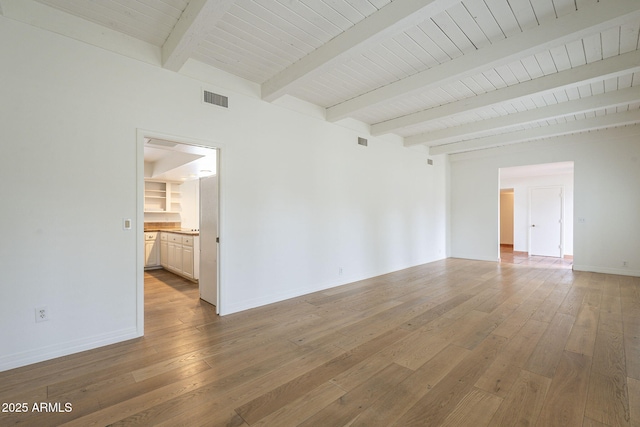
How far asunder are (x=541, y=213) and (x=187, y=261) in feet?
33.7

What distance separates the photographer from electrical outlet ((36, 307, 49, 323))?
2492 millimetres

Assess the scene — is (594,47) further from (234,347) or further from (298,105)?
(234,347)

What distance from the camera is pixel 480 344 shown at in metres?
2.82

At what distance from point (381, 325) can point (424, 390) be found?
1.23 m

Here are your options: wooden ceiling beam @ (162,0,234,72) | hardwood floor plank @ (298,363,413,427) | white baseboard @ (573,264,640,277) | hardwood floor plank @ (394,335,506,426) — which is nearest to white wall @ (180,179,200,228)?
wooden ceiling beam @ (162,0,234,72)

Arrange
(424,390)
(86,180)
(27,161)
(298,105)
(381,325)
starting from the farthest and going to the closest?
(298,105) → (381,325) → (86,180) → (27,161) → (424,390)

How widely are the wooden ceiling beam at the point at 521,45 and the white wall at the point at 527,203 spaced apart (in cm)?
773

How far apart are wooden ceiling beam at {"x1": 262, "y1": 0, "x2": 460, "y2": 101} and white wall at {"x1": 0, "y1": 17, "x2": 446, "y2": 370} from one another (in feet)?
2.88

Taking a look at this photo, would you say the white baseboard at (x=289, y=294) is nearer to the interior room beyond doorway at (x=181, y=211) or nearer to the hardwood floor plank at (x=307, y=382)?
the interior room beyond doorway at (x=181, y=211)

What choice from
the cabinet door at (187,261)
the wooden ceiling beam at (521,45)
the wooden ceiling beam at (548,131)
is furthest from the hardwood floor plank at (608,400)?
the cabinet door at (187,261)

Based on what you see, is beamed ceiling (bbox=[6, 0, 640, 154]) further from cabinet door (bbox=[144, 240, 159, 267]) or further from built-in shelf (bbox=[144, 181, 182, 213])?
built-in shelf (bbox=[144, 181, 182, 213])

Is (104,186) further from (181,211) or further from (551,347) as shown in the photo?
(181,211)

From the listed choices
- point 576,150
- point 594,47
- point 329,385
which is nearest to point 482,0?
point 594,47

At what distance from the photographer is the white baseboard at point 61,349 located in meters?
2.38
